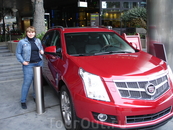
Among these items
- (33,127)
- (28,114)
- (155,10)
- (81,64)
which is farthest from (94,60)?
(155,10)

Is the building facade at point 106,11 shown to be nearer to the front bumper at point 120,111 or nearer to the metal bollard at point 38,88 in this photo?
the metal bollard at point 38,88

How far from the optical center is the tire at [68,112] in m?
3.07

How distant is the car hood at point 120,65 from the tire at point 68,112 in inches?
23.2

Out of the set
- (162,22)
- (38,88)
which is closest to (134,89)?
(38,88)

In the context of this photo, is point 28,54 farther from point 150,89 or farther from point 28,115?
point 150,89

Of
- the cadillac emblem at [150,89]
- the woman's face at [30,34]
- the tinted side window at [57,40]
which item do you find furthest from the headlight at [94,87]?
the woman's face at [30,34]

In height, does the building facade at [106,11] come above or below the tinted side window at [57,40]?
above

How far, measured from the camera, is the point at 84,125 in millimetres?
2883

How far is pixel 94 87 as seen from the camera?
280 cm

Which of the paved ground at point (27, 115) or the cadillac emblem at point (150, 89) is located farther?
the paved ground at point (27, 115)

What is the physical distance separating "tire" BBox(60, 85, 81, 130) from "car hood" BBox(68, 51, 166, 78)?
0.59 metres

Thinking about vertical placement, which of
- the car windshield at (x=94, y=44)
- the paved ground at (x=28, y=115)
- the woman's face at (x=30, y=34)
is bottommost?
the paved ground at (x=28, y=115)

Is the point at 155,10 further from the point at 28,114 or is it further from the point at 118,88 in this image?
the point at 28,114

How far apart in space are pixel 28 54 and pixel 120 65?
2.15 metres
